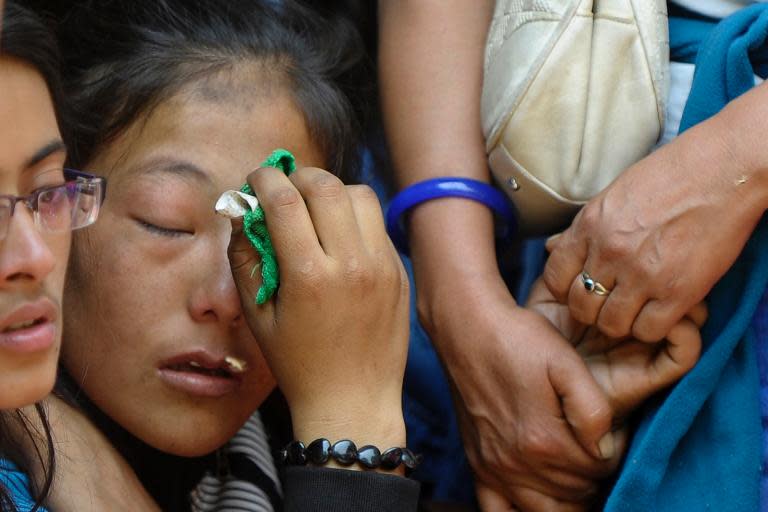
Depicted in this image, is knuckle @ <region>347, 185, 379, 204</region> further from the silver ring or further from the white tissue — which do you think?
the silver ring

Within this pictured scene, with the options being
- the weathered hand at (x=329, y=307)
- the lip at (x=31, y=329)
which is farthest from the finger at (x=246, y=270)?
the lip at (x=31, y=329)

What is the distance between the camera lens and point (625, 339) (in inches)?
Result: 62.2

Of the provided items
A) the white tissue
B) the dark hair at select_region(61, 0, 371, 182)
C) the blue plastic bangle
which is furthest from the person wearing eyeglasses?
the blue plastic bangle

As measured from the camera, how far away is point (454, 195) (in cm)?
173

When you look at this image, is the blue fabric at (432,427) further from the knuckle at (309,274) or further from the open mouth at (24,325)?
the open mouth at (24,325)

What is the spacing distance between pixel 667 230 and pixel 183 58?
747mm

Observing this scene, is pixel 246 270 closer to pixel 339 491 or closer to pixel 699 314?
pixel 339 491

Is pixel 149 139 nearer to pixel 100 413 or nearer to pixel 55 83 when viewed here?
pixel 55 83

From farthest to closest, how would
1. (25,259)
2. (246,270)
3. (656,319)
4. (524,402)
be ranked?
(524,402) → (656,319) → (246,270) → (25,259)

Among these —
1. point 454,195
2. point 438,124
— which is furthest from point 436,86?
point 454,195

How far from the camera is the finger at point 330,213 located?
1.34 metres

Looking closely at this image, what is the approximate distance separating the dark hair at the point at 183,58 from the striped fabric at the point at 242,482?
460 mm

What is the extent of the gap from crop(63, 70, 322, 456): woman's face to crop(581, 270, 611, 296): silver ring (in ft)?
1.49

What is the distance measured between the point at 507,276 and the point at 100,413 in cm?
69
